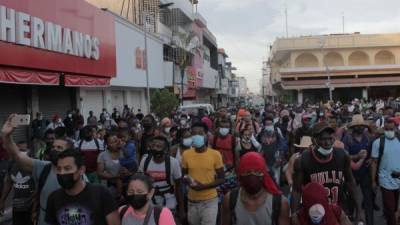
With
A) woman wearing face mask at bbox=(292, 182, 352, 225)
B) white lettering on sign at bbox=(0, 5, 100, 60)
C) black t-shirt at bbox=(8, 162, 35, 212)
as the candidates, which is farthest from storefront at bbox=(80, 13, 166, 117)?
woman wearing face mask at bbox=(292, 182, 352, 225)

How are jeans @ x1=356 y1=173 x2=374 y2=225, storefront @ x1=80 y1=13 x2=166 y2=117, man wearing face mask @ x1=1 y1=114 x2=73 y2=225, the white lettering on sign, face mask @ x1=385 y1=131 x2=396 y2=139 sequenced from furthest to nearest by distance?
storefront @ x1=80 y1=13 x2=166 y2=117, the white lettering on sign, jeans @ x1=356 y1=173 x2=374 y2=225, face mask @ x1=385 y1=131 x2=396 y2=139, man wearing face mask @ x1=1 y1=114 x2=73 y2=225

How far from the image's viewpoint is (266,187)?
4020 mm

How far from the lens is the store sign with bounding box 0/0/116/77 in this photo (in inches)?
572

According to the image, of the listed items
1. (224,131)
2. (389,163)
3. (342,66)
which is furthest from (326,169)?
(342,66)

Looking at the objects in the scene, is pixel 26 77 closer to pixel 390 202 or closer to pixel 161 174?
pixel 161 174

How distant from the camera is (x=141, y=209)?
407 cm

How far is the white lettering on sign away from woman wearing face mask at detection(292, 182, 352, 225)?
38.6 feet

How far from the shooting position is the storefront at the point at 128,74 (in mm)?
25375

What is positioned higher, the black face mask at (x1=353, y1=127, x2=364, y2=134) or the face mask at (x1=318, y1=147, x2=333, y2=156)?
the black face mask at (x1=353, y1=127, x2=364, y2=134)

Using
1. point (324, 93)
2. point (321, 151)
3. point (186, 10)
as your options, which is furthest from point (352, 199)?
point (324, 93)

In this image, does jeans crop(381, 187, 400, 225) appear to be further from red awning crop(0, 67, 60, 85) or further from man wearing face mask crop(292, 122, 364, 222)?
red awning crop(0, 67, 60, 85)

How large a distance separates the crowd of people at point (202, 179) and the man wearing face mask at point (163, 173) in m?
0.01

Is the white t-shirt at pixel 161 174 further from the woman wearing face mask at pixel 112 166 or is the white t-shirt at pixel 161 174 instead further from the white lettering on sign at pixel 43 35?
the white lettering on sign at pixel 43 35

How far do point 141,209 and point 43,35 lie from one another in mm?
13276
